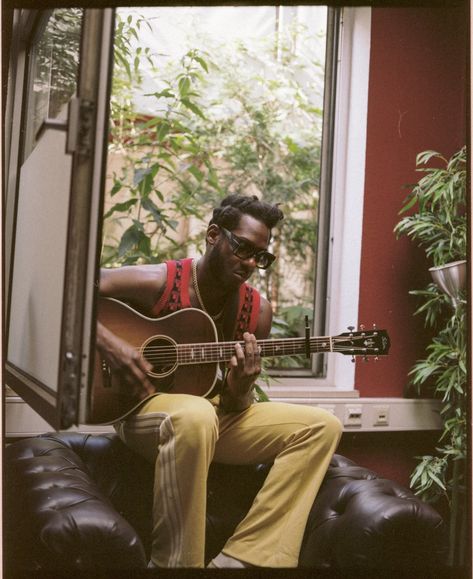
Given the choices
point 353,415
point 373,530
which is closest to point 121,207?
point 353,415

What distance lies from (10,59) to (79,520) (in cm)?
121

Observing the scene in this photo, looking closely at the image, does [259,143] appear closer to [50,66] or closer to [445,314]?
[50,66]

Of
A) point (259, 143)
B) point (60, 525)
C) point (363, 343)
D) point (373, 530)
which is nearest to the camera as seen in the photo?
point (60, 525)

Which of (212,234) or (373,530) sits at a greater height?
(212,234)

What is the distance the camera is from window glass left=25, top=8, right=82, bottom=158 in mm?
1688

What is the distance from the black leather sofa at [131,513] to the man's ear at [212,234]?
63cm

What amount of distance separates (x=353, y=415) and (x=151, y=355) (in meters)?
0.66

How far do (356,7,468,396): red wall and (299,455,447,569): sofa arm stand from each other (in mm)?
318

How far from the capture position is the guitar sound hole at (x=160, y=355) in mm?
1642

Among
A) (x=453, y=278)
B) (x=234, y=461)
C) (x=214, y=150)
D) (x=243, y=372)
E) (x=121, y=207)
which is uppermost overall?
(x=214, y=150)

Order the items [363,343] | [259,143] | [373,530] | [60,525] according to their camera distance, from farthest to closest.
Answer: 1. [259,143]
2. [363,343]
3. [373,530]
4. [60,525]

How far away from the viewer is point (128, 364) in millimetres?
1617

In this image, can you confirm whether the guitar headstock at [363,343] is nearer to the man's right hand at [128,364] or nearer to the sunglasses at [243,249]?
the sunglasses at [243,249]

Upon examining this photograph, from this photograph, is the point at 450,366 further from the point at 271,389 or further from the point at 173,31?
the point at 173,31
